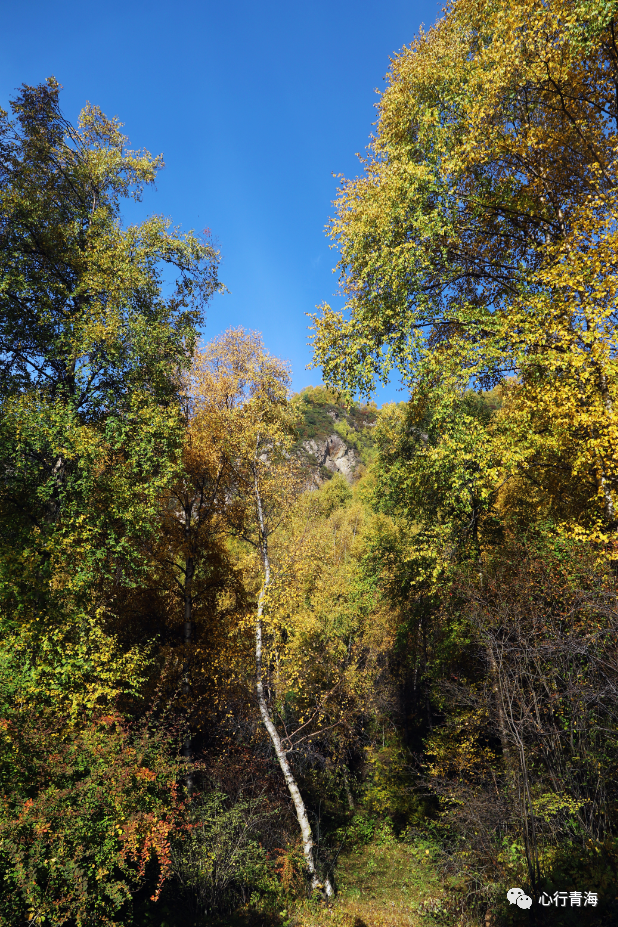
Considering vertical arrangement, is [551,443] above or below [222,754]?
above

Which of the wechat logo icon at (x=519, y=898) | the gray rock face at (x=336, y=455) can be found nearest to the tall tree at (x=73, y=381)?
the wechat logo icon at (x=519, y=898)

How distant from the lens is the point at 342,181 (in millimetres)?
11305

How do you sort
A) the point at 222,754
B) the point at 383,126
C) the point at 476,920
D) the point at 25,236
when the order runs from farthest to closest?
the point at 222,754 → the point at 383,126 → the point at 25,236 → the point at 476,920

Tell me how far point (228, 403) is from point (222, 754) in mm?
9884

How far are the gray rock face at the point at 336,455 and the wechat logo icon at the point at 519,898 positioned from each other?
8299 cm

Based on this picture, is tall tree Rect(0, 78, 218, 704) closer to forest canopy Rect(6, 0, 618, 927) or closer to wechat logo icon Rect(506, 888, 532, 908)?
forest canopy Rect(6, 0, 618, 927)

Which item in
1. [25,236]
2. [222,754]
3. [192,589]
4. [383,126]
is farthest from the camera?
[192,589]

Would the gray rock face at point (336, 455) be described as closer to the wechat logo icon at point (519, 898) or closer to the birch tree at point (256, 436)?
the birch tree at point (256, 436)

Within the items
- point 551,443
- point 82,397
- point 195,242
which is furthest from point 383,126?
point 82,397

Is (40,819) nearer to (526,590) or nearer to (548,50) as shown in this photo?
(526,590)

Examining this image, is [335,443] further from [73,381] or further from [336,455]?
[73,381]

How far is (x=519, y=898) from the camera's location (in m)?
6.39

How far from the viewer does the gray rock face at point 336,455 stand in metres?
91.1

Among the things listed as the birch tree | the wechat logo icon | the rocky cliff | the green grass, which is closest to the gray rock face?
the rocky cliff
